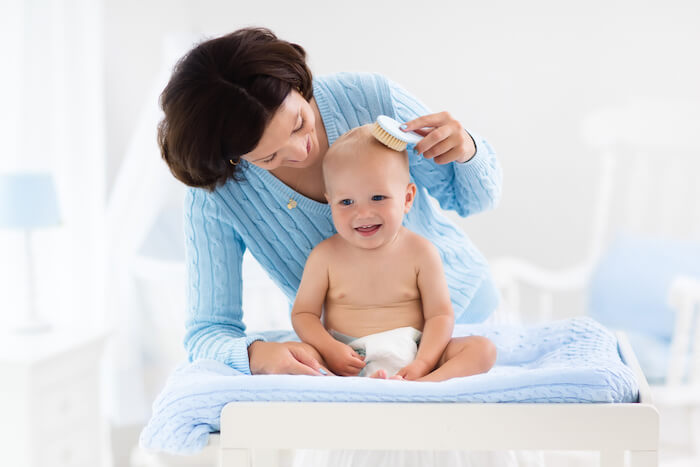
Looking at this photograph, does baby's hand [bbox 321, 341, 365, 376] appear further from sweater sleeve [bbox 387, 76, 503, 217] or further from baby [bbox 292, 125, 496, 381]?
sweater sleeve [bbox 387, 76, 503, 217]

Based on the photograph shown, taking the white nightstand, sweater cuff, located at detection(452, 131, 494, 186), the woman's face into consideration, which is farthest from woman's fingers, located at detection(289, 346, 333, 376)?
the white nightstand

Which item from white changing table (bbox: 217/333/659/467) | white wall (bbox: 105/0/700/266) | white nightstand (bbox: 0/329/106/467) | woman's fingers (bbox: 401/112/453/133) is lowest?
white nightstand (bbox: 0/329/106/467)

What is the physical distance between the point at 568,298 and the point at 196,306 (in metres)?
2.09

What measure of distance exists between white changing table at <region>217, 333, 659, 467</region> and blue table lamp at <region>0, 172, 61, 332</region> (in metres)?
1.47

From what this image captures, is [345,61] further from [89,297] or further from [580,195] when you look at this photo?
[89,297]

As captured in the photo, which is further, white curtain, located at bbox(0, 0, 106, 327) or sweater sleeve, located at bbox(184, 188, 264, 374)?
white curtain, located at bbox(0, 0, 106, 327)

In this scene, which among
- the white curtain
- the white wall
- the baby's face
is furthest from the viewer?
the white wall

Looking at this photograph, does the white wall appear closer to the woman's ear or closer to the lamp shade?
the lamp shade

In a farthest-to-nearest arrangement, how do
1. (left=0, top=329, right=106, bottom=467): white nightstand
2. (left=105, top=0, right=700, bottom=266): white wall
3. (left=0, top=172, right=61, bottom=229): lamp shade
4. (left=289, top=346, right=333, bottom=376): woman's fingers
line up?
(left=105, top=0, right=700, bottom=266): white wall < (left=0, top=172, right=61, bottom=229): lamp shade < (left=0, top=329, right=106, bottom=467): white nightstand < (left=289, top=346, right=333, bottom=376): woman's fingers

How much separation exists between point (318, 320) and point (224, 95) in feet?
1.20

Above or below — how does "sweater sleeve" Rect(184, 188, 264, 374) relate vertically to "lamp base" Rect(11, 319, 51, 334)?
above

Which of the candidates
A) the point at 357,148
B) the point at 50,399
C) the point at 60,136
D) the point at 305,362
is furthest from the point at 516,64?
the point at 305,362

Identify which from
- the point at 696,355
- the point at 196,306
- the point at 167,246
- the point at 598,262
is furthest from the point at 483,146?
the point at 167,246

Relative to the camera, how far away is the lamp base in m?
2.10
